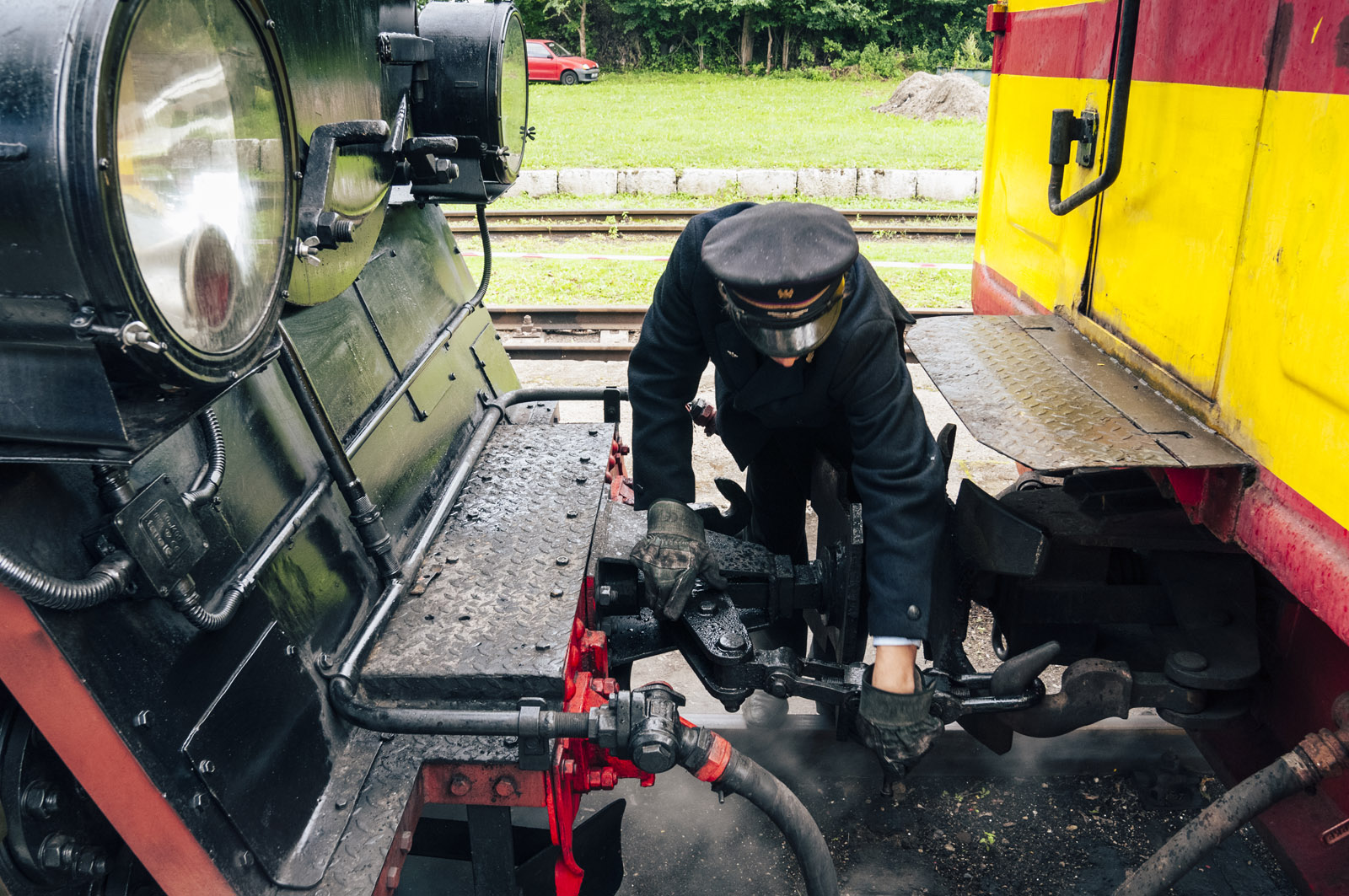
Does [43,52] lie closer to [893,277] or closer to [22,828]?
[22,828]

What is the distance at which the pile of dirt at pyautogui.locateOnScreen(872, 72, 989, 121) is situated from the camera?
731 inches

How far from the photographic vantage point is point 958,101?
1872cm

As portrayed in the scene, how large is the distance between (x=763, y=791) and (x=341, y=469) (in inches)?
43.8

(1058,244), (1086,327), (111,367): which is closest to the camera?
(111,367)

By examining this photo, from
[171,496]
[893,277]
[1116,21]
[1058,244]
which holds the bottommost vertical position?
[893,277]

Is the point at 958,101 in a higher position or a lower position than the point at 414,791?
higher

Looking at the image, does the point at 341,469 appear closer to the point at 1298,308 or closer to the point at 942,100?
the point at 1298,308

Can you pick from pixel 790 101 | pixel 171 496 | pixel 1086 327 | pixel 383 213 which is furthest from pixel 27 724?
pixel 790 101

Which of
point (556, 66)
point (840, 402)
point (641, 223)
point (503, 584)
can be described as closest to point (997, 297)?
point (840, 402)

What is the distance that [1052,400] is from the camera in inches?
87.3

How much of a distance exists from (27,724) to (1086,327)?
2.54 m

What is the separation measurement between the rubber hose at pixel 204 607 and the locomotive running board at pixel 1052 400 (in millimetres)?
1470

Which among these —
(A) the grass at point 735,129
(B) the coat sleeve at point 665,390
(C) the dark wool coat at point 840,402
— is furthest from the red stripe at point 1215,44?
(A) the grass at point 735,129

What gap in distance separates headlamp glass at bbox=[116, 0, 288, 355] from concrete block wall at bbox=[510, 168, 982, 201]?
36.2 ft
